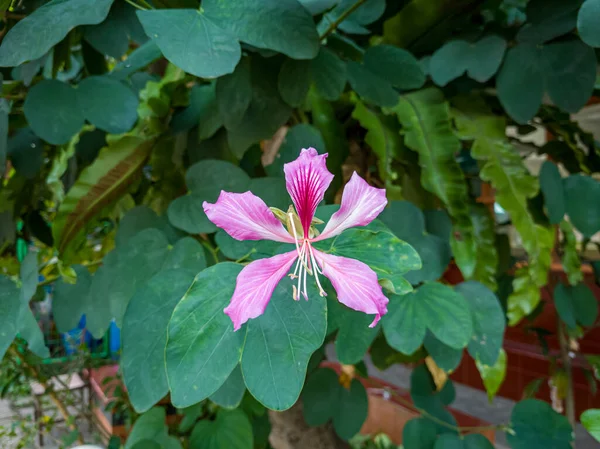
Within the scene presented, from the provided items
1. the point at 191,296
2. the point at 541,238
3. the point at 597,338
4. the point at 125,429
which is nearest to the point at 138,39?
the point at 191,296

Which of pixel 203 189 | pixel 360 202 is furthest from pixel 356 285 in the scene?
pixel 203 189

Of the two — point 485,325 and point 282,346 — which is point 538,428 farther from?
point 282,346

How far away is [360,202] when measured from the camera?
6.4 inches

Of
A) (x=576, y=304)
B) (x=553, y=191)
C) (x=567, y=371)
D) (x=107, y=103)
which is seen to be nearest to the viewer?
(x=107, y=103)

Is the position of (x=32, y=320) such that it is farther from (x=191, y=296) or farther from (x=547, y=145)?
(x=547, y=145)

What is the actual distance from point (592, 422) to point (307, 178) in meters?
0.18

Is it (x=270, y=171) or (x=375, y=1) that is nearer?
(x=270, y=171)

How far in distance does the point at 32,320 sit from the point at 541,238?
1.74ft

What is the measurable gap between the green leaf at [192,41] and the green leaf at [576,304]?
53cm

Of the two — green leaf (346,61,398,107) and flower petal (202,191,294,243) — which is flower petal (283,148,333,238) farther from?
green leaf (346,61,398,107)

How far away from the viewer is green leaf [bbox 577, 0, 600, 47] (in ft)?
0.97

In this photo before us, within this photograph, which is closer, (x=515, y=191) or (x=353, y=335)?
(x=353, y=335)

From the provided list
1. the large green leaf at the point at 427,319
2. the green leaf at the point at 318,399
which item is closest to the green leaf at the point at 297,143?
the large green leaf at the point at 427,319

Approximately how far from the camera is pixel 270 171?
38cm
